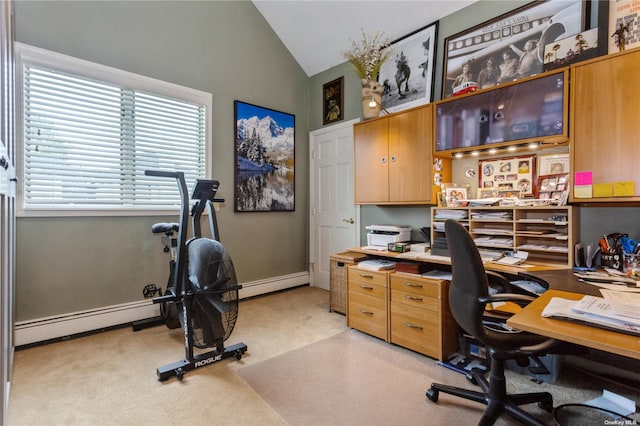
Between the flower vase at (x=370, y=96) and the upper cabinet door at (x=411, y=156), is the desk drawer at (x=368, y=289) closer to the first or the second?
the upper cabinet door at (x=411, y=156)

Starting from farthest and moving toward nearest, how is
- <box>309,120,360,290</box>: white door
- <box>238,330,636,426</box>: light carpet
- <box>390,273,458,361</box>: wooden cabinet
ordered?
<box>309,120,360,290</box>: white door < <box>390,273,458,361</box>: wooden cabinet < <box>238,330,636,426</box>: light carpet

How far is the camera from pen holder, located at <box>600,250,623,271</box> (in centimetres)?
189

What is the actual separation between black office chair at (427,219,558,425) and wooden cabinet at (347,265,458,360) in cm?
67

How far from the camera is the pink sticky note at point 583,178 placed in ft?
6.19

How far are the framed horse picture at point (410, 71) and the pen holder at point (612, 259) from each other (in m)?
1.87

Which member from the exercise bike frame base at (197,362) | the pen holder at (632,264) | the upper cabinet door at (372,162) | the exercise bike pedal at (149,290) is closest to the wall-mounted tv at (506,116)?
the upper cabinet door at (372,162)

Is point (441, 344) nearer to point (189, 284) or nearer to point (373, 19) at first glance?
point (189, 284)

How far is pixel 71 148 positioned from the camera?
8.88 ft

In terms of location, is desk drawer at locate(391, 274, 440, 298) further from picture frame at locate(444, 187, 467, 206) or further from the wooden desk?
the wooden desk

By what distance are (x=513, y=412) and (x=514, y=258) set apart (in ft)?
3.44

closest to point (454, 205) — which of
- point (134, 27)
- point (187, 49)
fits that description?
point (187, 49)

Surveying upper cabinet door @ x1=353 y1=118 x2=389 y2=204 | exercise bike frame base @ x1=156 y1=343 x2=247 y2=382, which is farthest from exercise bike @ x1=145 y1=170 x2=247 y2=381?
upper cabinet door @ x1=353 y1=118 x2=389 y2=204

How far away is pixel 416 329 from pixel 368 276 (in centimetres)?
57

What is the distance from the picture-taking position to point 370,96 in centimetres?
306
